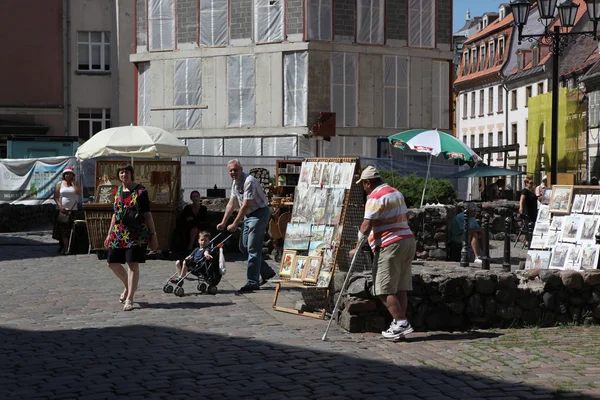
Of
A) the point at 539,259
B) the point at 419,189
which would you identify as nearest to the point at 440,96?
the point at 419,189

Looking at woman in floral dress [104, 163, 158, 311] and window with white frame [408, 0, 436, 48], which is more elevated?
window with white frame [408, 0, 436, 48]

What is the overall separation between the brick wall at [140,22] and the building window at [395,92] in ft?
30.4

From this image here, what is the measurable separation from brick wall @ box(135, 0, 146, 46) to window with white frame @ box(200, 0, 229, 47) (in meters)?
2.55

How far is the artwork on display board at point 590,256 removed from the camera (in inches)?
522

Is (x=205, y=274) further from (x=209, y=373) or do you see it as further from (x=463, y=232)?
(x=463, y=232)

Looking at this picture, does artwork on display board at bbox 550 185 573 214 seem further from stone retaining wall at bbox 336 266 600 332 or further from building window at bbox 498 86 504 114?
building window at bbox 498 86 504 114

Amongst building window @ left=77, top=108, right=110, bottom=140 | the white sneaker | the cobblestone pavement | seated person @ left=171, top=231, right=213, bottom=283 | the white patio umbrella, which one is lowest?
the cobblestone pavement

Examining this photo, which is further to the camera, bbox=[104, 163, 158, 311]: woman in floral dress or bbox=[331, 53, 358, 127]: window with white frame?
bbox=[331, 53, 358, 127]: window with white frame

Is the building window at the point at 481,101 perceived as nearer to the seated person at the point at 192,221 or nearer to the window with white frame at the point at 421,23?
the window with white frame at the point at 421,23

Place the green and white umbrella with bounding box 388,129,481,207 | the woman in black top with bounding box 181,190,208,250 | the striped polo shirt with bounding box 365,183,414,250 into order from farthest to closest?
1. the green and white umbrella with bounding box 388,129,481,207
2. the woman in black top with bounding box 181,190,208,250
3. the striped polo shirt with bounding box 365,183,414,250

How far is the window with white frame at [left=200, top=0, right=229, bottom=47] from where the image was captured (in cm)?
4247

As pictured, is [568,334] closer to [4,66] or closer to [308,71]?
[308,71]

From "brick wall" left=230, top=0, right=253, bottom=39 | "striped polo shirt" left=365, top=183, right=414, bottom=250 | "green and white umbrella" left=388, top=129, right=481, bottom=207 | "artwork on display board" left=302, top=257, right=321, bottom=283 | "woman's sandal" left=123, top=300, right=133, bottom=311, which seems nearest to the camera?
"striped polo shirt" left=365, top=183, right=414, bottom=250

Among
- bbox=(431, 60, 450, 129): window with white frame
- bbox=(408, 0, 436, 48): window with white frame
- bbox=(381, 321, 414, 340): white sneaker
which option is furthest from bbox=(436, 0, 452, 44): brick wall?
bbox=(381, 321, 414, 340): white sneaker
